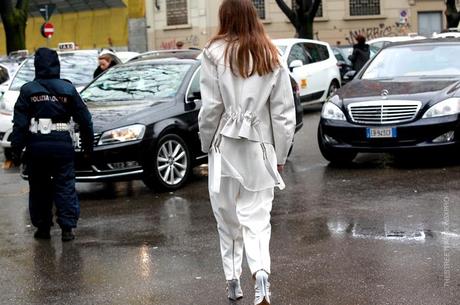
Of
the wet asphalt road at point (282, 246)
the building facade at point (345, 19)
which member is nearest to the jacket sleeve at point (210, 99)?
the wet asphalt road at point (282, 246)

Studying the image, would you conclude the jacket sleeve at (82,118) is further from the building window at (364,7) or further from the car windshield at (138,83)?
the building window at (364,7)

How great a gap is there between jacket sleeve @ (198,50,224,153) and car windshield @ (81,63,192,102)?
5.07 metres

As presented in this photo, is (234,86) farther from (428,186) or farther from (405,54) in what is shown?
(405,54)

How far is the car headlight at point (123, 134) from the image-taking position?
9633mm

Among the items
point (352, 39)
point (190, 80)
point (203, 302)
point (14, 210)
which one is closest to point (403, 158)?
point (190, 80)

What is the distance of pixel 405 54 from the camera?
1242 centimetres

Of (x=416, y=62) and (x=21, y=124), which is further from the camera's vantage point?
(x=416, y=62)

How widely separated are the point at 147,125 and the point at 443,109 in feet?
11.7

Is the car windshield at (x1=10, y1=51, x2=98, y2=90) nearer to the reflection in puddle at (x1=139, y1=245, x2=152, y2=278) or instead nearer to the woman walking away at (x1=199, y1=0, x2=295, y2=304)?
the reflection in puddle at (x1=139, y1=245, x2=152, y2=278)

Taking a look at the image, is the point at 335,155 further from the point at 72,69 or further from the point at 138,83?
the point at 72,69

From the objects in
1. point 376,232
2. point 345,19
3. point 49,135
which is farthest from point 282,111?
point 345,19

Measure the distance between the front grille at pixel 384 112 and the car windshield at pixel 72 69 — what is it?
5529mm

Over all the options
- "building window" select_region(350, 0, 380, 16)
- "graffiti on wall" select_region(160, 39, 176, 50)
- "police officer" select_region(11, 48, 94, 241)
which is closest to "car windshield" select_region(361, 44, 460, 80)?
"police officer" select_region(11, 48, 94, 241)

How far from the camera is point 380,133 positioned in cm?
1064
